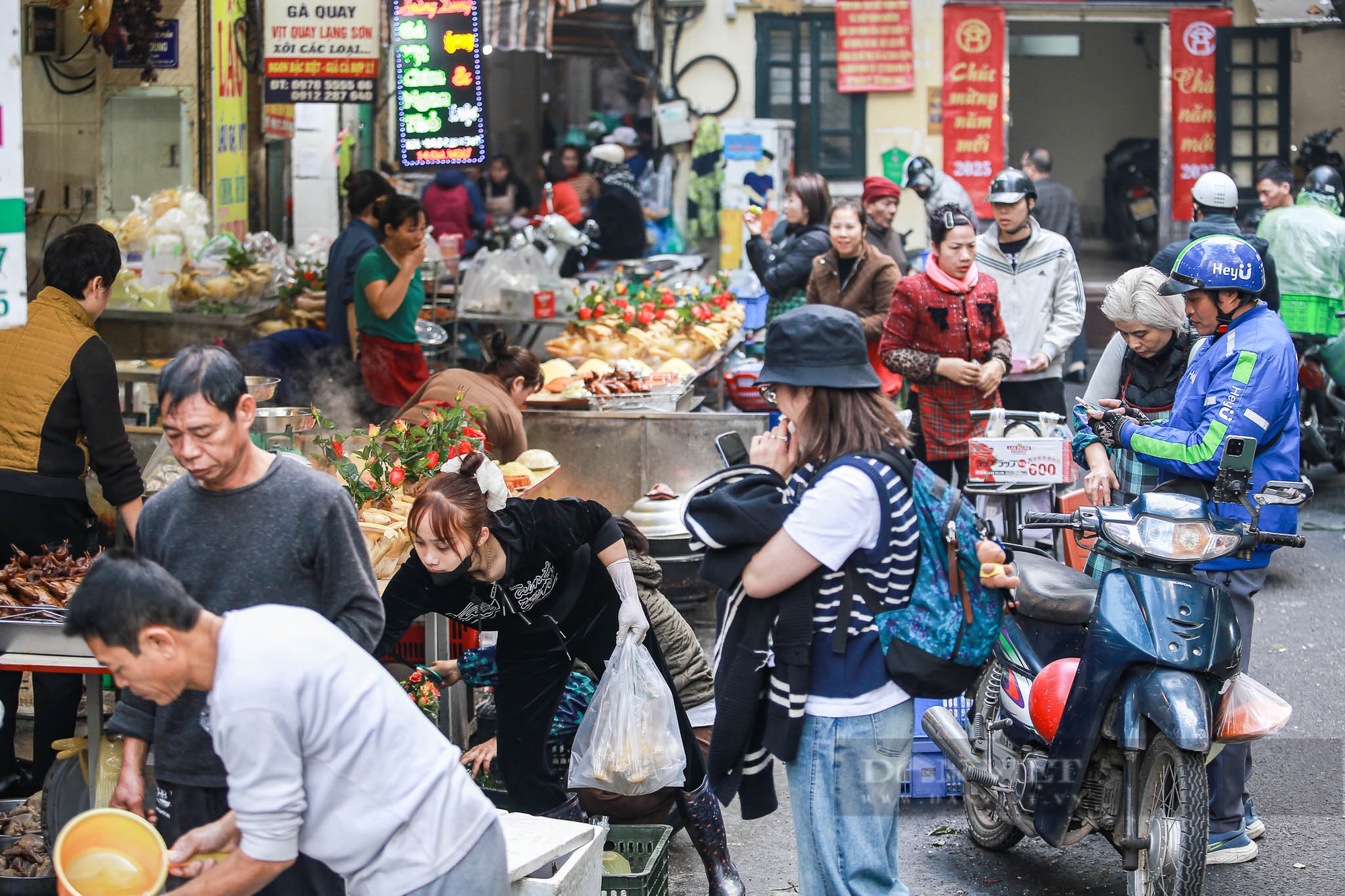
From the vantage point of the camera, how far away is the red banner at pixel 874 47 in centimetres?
1564

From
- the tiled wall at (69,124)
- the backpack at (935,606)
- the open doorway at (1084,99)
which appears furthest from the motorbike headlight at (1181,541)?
the open doorway at (1084,99)

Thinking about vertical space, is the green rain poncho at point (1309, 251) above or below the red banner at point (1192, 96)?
below

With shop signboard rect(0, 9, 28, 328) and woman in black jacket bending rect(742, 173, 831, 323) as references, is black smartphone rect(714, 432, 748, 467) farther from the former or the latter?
woman in black jacket bending rect(742, 173, 831, 323)

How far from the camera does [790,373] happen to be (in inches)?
135

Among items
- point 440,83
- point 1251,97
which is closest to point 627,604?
point 440,83

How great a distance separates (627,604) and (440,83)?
18.1 feet

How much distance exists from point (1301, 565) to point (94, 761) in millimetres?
6969

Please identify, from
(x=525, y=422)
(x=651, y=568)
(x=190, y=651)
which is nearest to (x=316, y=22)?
(x=525, y=422)

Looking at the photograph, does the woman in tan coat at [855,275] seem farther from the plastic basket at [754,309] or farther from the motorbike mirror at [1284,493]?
the plastic basket at [754,309]

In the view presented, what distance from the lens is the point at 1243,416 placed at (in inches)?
180

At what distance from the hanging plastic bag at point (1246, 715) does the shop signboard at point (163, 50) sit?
8.13m

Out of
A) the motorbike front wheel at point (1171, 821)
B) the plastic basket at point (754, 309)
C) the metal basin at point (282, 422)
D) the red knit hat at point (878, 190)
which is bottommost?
the motorbike front wheel at point (1171, 821)

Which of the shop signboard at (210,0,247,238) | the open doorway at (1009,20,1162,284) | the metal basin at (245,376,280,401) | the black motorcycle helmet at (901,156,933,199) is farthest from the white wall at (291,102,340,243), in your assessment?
the open doorway at (1009,20,1162,284)

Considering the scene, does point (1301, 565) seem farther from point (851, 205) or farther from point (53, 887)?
point (53, 887)
